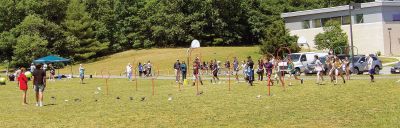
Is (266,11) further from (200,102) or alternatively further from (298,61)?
(200,102)

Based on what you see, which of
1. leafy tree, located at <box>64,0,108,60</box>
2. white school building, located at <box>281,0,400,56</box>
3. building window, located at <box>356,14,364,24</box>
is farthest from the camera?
leafy tree, located at <box>64,0,108,60</box>

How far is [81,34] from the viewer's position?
270 ft

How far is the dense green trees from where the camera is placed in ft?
264

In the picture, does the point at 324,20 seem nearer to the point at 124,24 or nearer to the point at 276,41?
the point at 276,41

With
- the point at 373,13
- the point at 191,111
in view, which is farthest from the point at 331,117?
the point at 373,13

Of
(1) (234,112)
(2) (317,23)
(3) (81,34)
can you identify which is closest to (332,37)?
(2) (317,23)

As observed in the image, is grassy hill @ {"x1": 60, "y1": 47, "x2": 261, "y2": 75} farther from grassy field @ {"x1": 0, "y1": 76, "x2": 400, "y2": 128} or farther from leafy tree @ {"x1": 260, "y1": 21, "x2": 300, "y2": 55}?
grassy field @ {"x1": 0, "y1": 76, "x2": 400, "y2": 128}

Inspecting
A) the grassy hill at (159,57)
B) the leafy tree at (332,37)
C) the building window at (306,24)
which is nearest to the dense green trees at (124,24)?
the grassy hill at (159,57)

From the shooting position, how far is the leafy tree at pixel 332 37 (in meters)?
64.0

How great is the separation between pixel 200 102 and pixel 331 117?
6684 millimetres

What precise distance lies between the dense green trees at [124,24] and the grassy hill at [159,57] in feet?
10.4

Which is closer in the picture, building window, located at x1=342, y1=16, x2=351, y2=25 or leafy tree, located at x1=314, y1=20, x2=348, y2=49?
leafy tree, located at x1=314, y1=20, x2=348, y2=49

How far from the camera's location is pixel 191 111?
17.3 m

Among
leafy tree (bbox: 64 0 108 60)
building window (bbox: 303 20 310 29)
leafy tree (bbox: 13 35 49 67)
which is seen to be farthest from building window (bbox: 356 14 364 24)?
leafy tree (bbox: 13 35 49 67)
